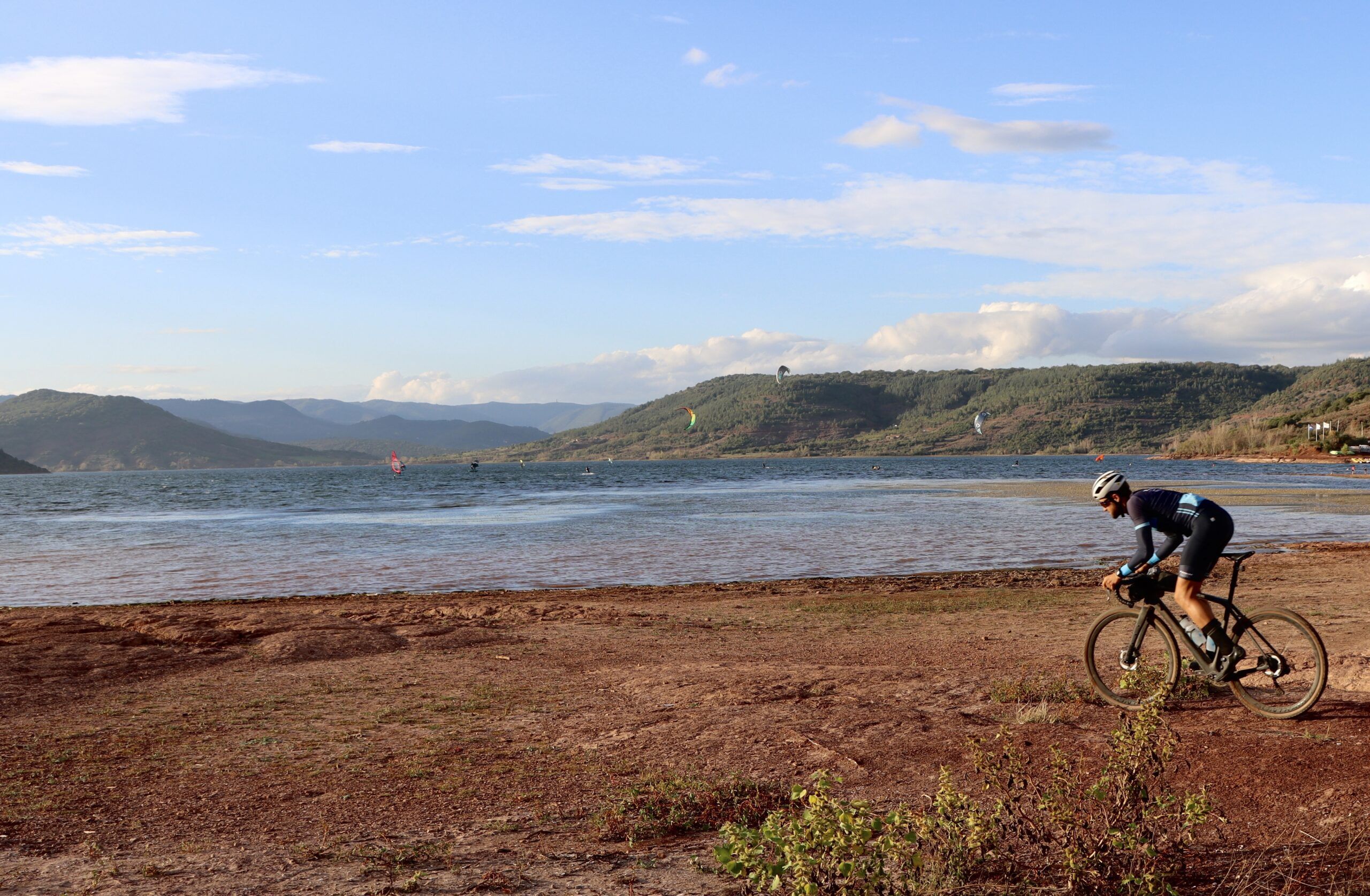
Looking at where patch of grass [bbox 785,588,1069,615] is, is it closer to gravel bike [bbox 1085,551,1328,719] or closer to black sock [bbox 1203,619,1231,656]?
gravel bike [bbox 1085,551,1328,719]

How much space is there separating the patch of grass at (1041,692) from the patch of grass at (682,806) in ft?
10.8

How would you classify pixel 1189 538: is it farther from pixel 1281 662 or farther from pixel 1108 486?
pixel 1281 662

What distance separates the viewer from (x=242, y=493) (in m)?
98.9

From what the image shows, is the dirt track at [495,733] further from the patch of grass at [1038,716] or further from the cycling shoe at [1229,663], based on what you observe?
the cycling shoe at [1229,663]

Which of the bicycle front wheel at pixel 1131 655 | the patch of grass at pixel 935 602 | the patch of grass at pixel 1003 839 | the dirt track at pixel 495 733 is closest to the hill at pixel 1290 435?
the patch of grass at pixel 935 602

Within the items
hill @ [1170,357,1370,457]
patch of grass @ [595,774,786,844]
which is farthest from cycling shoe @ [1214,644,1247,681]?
hill @ [1170,357,1370,457]

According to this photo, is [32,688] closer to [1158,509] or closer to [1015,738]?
A: [1015,738]

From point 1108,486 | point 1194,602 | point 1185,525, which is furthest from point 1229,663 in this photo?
point 1108,486

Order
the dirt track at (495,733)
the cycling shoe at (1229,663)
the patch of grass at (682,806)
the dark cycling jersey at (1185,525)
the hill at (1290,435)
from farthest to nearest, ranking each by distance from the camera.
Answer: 1. the hill at (1290,435)
2. the cycling shoe at (1229,663)
3. the dark cycling jersey at (1185,525)
4. the patch of grass at (682,806)
5. the dirt track at (495,733)

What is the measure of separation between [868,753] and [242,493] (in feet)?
338

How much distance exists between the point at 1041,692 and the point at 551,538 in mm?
28677

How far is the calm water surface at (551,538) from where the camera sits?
24.7 metres

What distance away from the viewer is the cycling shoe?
25.9 ft

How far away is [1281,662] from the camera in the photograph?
25.4ft
